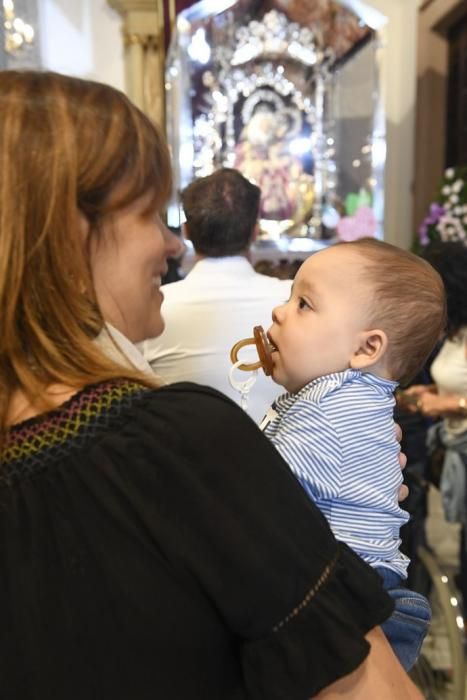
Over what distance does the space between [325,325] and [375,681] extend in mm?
433

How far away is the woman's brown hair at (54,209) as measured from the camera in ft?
1.89

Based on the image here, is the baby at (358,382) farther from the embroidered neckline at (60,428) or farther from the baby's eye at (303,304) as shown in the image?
the embroidered neckline at (60,428)

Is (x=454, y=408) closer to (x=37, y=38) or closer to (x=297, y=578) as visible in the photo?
(x=297, y=578)

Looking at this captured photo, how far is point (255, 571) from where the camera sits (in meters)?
0.54

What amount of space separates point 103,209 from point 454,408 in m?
1.64

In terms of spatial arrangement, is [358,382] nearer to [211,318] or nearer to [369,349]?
[369,349]

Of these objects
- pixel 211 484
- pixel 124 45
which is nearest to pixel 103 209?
pixel 211 484

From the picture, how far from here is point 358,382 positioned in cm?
87

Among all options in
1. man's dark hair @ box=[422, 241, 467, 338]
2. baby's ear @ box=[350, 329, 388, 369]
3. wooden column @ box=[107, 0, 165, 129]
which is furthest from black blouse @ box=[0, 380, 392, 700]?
wooden column @ box=[107, 0, 165, 129]

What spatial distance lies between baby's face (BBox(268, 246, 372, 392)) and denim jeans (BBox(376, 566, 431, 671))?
0.26 meters

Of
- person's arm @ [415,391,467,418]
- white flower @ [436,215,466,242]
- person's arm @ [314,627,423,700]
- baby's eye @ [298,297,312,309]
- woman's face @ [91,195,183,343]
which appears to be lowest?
person's arm @ [415,391,467,418]

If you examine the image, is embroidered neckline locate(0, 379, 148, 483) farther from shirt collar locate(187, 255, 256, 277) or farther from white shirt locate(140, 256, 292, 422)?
shirt collar locate(187, 255, 256, 277)

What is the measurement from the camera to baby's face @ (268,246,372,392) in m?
0.90

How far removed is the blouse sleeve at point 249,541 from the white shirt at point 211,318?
28.6 inches
